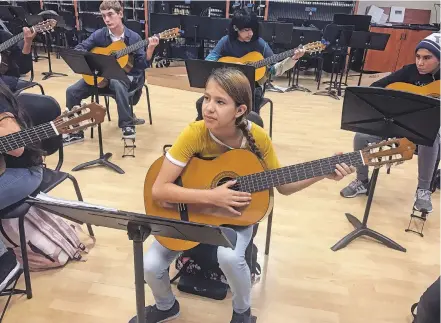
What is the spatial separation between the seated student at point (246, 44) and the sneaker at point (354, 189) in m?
1.05

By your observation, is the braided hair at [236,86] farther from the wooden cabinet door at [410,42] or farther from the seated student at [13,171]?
the wooden cabinet door at [410,42]

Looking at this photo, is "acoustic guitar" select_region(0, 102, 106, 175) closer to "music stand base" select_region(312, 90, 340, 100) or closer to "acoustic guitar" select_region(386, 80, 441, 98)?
"acoustic guitar" select_region(386, 80, 441, 98)

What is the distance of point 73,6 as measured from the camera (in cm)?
869

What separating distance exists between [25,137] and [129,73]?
2.18 metres

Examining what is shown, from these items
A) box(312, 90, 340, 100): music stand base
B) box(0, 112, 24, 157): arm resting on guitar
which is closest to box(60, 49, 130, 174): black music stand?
box(0, 112, 24, 157): arm resting on guitar

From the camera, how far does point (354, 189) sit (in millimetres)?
3232

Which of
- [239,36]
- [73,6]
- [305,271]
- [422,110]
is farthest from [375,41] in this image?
[73,6]

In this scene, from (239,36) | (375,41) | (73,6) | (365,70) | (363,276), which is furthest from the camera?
(73,6)

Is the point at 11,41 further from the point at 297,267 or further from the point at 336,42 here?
the point at 336,42

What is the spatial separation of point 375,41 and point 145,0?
184 inches

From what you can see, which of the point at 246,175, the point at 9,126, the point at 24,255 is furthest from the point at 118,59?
the point at 246,175

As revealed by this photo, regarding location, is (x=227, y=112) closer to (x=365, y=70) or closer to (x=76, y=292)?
(x=76, y=292)

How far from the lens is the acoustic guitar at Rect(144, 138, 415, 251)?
5.56 ft

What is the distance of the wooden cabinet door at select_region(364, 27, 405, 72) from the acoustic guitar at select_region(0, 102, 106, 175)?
6.99m
